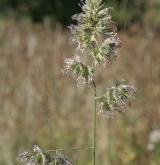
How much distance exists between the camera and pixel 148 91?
7.06 metres

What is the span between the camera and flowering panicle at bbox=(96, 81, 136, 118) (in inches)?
65.4

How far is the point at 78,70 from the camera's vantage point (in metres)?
1.67

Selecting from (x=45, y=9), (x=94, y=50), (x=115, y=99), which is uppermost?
(x=45, y=9)

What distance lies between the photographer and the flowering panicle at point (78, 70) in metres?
1.64

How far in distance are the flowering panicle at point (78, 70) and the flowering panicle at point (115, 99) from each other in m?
0.08

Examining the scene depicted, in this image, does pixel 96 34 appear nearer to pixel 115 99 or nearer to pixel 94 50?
pixel 94 50

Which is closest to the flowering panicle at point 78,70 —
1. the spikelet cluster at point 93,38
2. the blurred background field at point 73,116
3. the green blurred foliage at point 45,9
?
the spikelet cluster at point 93,38

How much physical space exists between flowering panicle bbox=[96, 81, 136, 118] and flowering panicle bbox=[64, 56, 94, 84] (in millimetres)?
81

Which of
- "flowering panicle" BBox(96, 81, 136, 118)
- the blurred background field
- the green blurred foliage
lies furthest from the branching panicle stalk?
the green blurred foliage

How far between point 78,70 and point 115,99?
12cm

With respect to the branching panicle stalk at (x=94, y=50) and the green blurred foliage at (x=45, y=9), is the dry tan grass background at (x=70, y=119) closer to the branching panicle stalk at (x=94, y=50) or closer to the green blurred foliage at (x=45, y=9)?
the branching panicle stalk at (x=94, y=50)

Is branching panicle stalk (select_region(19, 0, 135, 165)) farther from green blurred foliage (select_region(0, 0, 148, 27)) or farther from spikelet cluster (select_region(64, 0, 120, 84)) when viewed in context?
green blurred foliage (select_region(0, 0, 148, 27))

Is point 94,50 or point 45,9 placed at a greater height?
point 45,9

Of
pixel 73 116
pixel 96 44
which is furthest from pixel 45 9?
pixel 96 44
